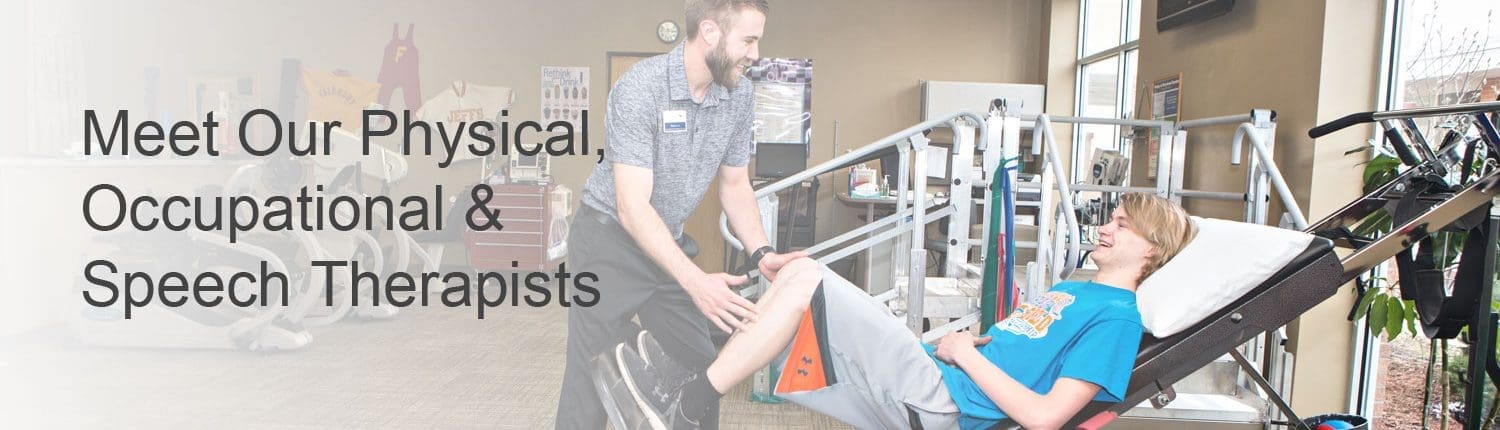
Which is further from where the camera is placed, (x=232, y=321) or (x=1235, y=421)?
(x=232, y=321)

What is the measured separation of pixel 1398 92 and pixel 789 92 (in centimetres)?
357

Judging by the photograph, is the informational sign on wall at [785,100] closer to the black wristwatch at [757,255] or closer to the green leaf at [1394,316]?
the black wristwatch at [757,255]

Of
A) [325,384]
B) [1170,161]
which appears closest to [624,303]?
[325,384]

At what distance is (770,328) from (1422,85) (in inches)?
86.7

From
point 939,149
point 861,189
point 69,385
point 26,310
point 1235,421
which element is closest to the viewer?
point 1235,421

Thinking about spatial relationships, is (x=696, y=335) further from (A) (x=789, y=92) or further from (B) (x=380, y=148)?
(A) (x=789, y=92)

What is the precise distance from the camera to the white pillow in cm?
151

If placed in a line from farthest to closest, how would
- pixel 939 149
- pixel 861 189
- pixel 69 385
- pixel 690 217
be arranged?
pixel 861 189
pixel 939 149
pixel 69 385
pixel 690 217

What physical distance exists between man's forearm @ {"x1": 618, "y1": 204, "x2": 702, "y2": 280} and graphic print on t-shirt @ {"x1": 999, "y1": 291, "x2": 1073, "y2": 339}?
64cm

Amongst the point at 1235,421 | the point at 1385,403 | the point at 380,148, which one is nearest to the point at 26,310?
the point at 380,148

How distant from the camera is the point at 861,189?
5281 mm

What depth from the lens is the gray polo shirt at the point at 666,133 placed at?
5.92 ft

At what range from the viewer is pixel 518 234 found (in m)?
3.24

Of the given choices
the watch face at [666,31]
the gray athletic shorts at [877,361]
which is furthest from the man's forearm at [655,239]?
the watch face at [666,31]
